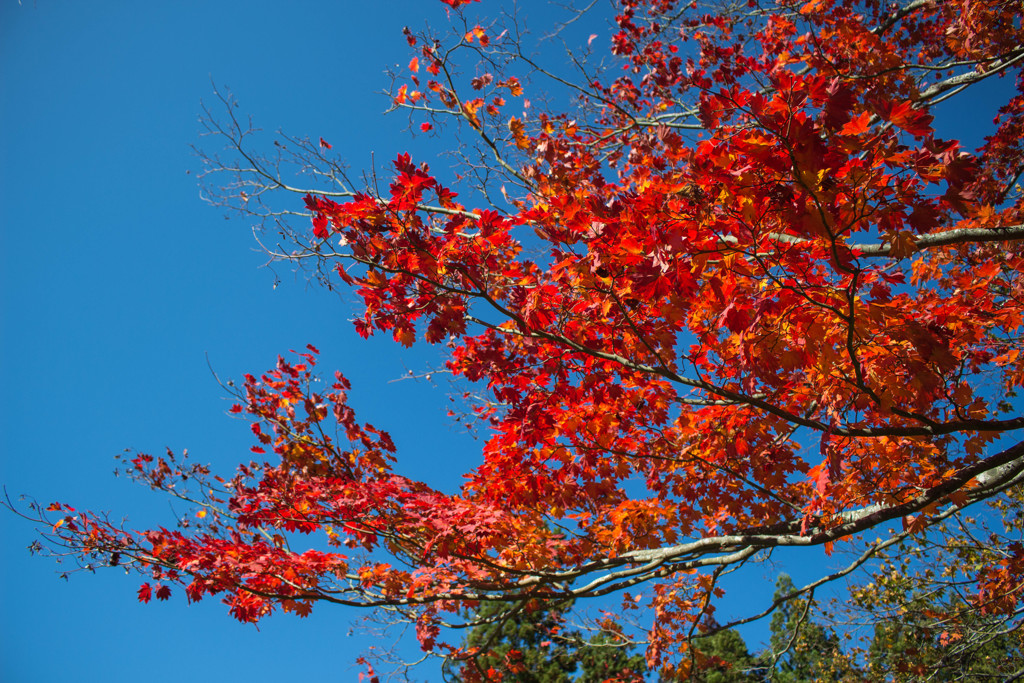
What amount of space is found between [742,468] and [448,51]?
5.13 m

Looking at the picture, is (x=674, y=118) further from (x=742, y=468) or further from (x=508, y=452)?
(x=508, y=452)

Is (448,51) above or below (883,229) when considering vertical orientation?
above

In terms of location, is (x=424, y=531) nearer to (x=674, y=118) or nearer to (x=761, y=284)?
(x=761, y=284)

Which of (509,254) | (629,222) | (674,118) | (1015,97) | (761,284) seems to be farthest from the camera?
(1015,97)

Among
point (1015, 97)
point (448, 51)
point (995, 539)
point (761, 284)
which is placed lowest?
point (995, 539)

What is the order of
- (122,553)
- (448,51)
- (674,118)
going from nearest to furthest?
(122,553)
(448,51)
(674,118)

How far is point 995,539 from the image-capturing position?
7496 millimetres

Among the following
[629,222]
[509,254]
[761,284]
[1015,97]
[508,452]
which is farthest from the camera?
[1015,97]

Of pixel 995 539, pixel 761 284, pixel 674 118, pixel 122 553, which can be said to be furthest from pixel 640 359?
pixel 995 539

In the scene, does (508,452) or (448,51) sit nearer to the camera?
(508,452)

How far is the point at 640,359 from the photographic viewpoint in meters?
4.39

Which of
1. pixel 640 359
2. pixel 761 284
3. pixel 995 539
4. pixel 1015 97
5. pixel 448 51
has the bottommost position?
pixel 995 539

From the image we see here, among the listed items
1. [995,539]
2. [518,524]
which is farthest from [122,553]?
[995,539]

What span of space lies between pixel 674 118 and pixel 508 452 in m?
4.68
